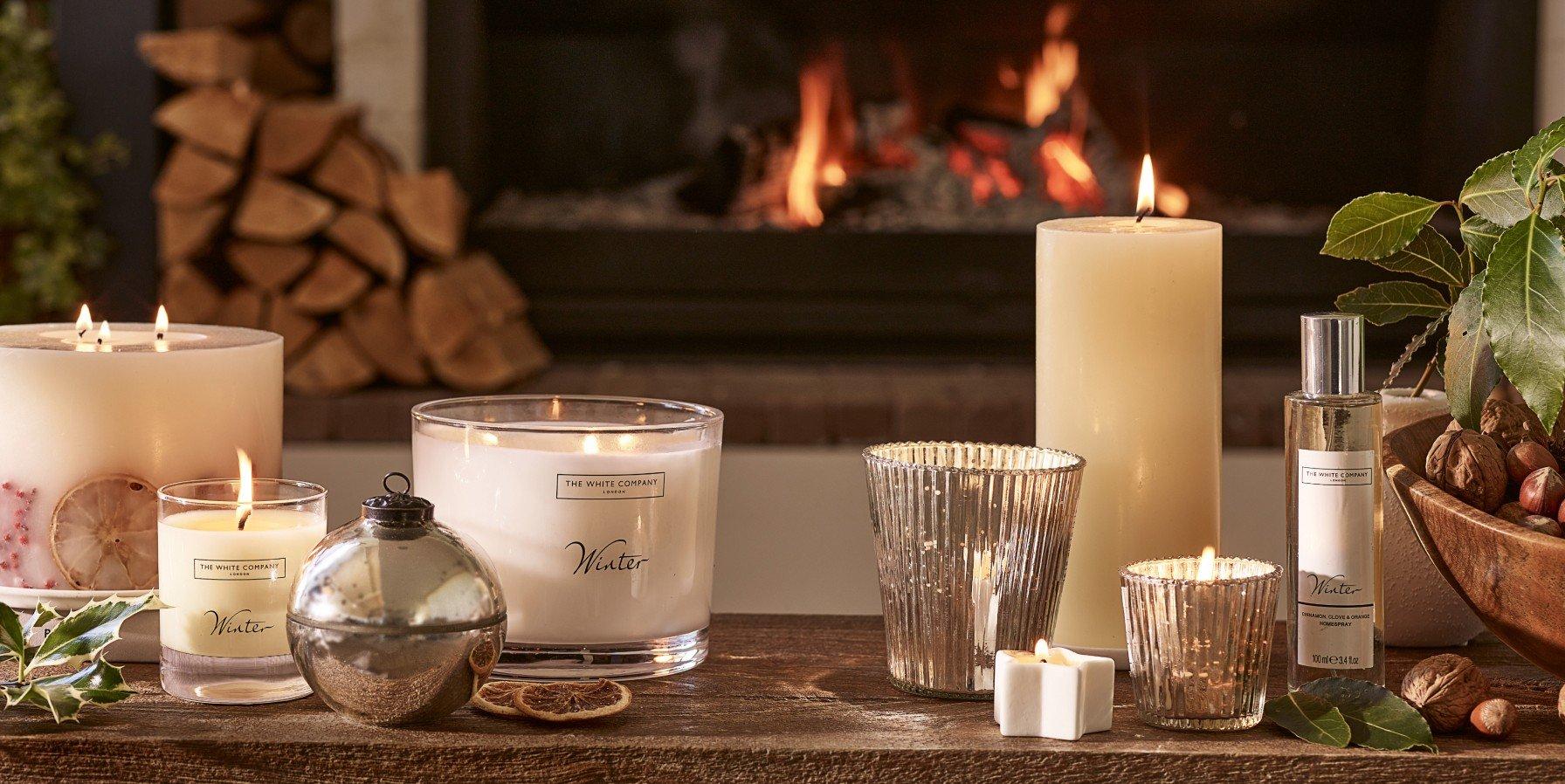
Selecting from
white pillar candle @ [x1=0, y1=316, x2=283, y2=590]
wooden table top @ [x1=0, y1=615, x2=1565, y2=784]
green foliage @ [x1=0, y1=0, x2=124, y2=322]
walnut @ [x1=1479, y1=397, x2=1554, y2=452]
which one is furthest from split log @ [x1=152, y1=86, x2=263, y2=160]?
walnut @ [x1=1479, y1=397, x2=1554, y2=452]

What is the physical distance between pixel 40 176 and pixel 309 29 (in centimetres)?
43

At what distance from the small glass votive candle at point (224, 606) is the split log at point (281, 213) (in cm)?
160

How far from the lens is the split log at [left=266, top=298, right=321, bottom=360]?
2.24 m

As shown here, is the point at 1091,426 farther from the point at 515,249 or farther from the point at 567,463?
the point at 515,249

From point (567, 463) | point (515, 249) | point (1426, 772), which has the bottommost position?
point (1426, 772)

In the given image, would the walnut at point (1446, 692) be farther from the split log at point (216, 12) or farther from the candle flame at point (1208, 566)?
the split log at point (216, 12)

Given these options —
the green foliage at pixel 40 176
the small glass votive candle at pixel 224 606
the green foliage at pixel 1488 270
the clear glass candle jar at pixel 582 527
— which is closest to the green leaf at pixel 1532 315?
the green foliage at pixel 1488 270

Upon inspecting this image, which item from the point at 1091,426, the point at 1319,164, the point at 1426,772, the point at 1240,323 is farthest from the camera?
the point at 1319,164

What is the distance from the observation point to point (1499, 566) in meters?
0.62

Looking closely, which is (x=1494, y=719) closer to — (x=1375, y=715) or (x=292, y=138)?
(x=1375, y=715)

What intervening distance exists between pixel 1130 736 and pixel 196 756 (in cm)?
33

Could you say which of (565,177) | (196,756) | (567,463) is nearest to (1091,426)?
(567,463)

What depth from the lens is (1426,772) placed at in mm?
583

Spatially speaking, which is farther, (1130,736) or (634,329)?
(634,329)
